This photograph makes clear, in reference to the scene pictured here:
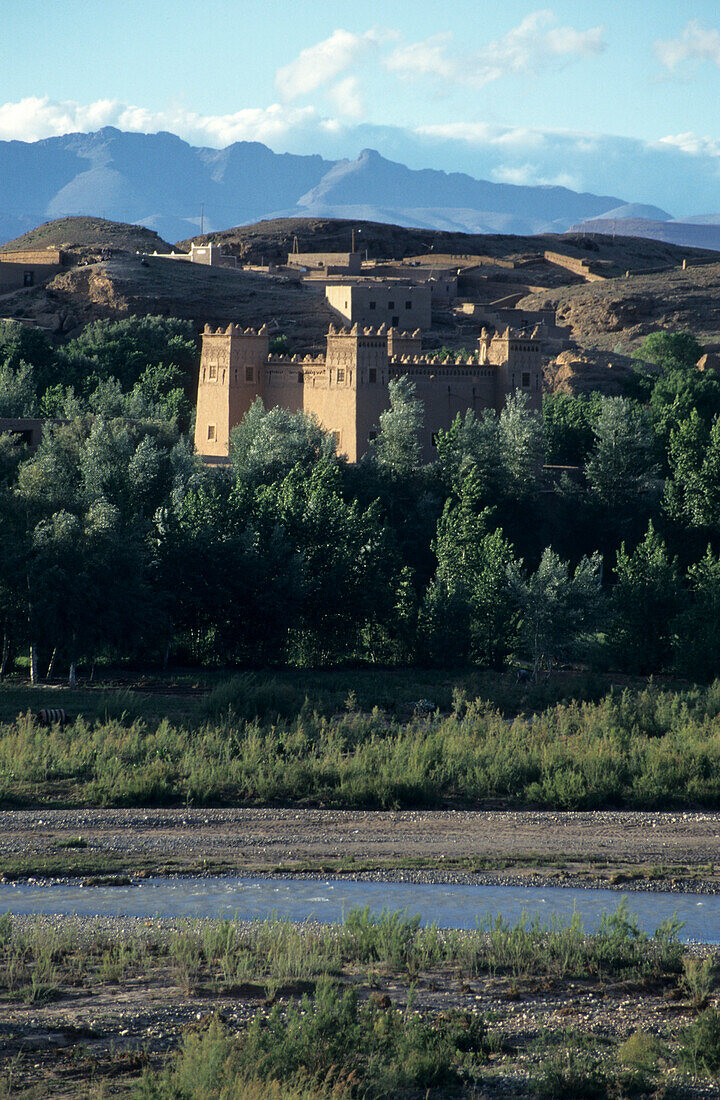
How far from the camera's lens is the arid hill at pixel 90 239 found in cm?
6862

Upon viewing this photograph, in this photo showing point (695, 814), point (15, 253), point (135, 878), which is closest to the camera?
point (135, 878)

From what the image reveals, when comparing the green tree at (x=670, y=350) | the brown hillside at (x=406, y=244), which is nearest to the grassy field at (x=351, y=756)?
the green tree at (x=670, y=350)

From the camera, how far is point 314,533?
32.2 meters

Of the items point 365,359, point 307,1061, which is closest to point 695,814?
point 307,1061

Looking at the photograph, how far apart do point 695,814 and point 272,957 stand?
859 centimetres

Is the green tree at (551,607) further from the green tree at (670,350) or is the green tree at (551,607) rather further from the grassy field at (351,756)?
the green tree at (670,350)

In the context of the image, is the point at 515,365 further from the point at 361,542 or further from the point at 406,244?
the point at 406,244

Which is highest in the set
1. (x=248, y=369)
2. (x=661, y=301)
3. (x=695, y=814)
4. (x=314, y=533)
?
(x=661, y=301)

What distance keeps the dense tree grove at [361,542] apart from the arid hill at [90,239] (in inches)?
1019

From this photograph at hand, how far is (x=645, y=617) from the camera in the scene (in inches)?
1238

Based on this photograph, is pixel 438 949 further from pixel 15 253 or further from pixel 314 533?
pixel 15 253

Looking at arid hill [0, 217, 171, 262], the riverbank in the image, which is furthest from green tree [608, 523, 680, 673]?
arid hill [0, 217, 171, 262]

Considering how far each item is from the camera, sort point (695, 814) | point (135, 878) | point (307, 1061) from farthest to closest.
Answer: point (695, 814), point (135, 878), point (307, 1061)

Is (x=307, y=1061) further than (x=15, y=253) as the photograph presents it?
No
